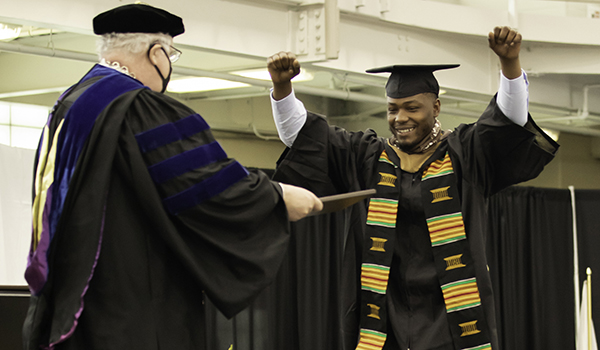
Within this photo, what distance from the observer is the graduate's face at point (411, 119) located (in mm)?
2885

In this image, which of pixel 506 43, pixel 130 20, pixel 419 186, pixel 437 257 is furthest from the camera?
pixel 419 186

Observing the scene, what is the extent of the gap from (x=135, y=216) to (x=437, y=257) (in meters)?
1.22

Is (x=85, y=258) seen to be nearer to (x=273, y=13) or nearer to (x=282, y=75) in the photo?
(x=282, y=75)

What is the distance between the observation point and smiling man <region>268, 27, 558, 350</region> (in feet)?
8.93

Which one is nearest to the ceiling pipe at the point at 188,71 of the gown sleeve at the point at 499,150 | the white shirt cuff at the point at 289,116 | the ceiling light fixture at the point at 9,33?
the ceiling light fixture at the point at 9,33

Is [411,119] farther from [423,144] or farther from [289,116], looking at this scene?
[289,116]

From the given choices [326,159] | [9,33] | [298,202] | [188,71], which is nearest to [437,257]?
[326,159]

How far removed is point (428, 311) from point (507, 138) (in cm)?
74

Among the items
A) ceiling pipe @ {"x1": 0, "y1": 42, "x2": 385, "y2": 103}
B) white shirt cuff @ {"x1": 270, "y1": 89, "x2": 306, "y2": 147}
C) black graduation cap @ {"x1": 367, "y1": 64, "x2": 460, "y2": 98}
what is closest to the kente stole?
black graduation cap @ {"x1": 367, "y1": 64, "x2": 460, "y2": 98}

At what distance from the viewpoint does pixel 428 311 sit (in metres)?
2.75

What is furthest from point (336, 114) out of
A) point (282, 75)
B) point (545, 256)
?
point (282, 75)

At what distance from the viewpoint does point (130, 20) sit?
2240 millimetres

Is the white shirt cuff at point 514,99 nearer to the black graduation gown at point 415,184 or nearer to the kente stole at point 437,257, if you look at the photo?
the black graduation gown at point 415,184

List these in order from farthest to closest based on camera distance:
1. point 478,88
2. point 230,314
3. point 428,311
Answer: point 478,88, point 428,311, point 230,314
